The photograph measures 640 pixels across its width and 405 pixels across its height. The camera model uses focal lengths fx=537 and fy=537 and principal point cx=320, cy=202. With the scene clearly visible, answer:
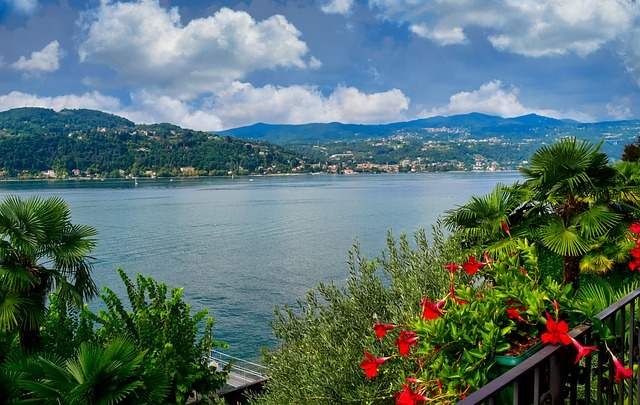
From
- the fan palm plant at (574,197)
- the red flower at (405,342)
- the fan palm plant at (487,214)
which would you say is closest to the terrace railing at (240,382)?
the fan palm plant at (487,214)

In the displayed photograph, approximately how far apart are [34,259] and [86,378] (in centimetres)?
408

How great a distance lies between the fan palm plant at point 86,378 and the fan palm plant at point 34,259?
1890 millimetres

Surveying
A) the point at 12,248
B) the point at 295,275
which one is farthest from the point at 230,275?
A: the point at 12,248

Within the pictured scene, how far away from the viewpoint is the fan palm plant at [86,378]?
281 inches

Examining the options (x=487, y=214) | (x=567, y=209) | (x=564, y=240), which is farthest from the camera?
(x=487, y=214)

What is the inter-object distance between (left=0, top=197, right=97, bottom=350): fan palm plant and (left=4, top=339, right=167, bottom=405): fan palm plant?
1.89 metres

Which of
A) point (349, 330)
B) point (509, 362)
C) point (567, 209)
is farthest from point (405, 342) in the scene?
point (567, 209)

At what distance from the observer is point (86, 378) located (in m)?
7.16

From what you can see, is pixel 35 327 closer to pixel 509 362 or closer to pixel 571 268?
pixel 509 362

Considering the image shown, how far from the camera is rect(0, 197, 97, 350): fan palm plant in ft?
31.7

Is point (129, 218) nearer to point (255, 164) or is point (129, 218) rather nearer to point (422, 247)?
point (422, 247)

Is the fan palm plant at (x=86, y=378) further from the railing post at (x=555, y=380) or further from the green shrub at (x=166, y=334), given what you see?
the railing post at (x=555, y=380)

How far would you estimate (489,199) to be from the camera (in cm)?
1291

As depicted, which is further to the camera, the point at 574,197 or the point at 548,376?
the point at 574,197
